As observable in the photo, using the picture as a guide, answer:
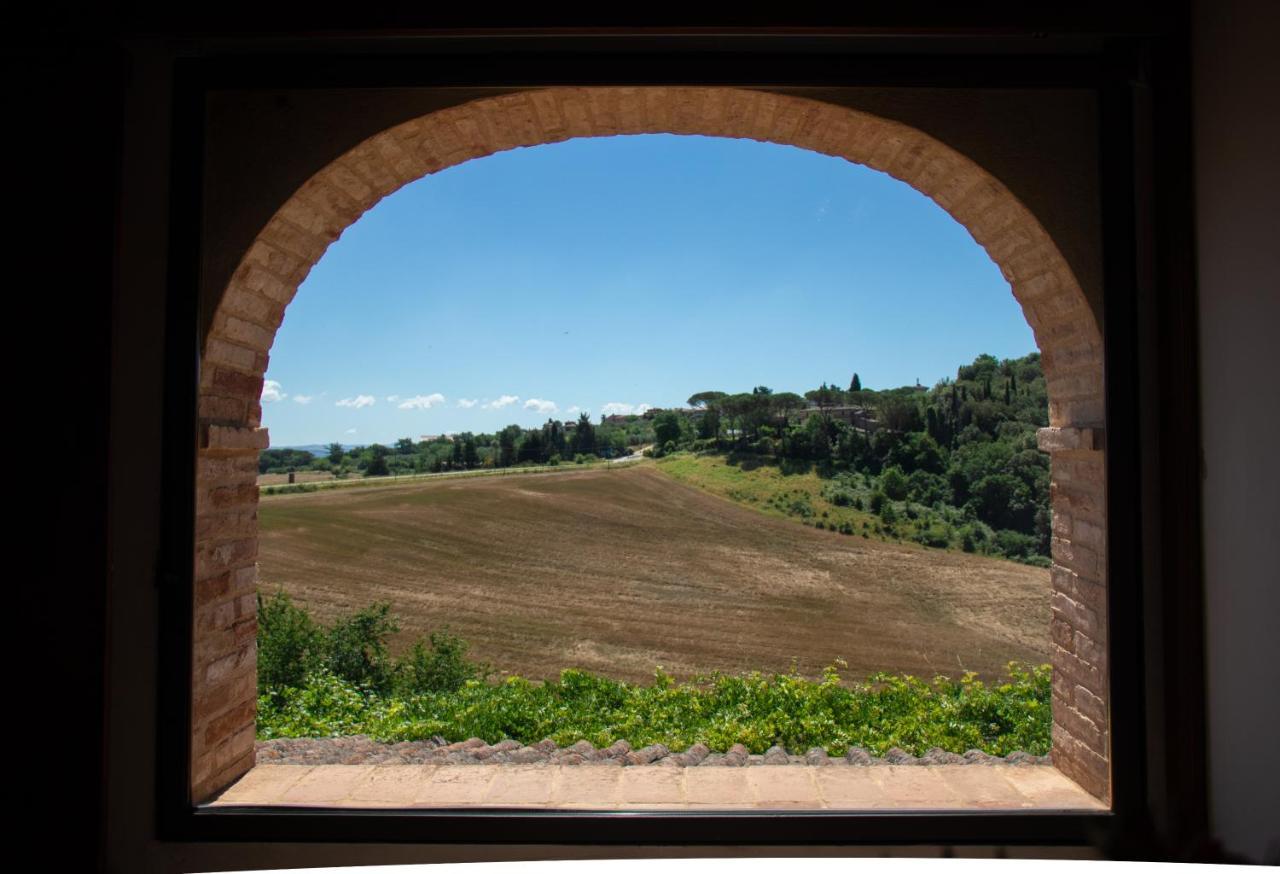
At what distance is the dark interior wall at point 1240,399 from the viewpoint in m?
1.72

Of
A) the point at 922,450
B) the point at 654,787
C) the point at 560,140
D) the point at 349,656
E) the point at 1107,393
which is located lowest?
the point at 349,656

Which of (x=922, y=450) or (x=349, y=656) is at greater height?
(x=922, y=450)

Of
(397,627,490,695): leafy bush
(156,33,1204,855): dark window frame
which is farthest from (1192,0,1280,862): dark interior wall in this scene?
(397,627,490,695): leafy bush

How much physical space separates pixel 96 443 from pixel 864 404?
1357cm

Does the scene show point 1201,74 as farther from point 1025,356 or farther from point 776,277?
point 776,277

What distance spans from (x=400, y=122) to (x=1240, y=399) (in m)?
2.43

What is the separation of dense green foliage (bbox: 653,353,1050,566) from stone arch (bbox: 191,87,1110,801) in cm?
999

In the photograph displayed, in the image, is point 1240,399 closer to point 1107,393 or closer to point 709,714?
point 1107,393

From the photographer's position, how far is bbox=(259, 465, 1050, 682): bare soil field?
11.5 meters

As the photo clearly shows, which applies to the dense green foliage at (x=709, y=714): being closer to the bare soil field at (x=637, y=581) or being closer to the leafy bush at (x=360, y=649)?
the leafy bush at (x=360, y=649)

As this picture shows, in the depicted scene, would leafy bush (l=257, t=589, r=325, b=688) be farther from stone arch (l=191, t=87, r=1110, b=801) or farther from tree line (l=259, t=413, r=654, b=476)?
tree line (l=259, t=413, r=654, b=476)

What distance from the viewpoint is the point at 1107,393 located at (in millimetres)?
1999

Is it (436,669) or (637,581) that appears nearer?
(436,669)

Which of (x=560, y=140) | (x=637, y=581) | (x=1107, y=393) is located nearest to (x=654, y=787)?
(x=1107, y=393)
